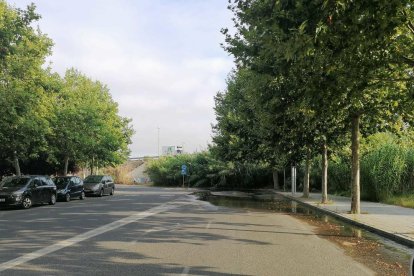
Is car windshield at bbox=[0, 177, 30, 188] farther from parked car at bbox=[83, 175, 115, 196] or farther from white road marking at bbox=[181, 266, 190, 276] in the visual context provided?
white road marking at bbox=[181, 266, 190, 276]

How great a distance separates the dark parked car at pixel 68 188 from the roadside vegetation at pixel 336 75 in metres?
12.2

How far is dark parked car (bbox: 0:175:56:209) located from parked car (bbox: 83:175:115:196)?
852 centimetres

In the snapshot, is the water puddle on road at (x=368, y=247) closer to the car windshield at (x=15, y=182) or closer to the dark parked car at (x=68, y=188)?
the car windshield at (x=15, y=182)

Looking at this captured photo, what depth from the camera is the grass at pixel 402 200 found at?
881 inches

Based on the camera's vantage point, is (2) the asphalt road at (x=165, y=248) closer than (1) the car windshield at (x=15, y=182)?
Yes

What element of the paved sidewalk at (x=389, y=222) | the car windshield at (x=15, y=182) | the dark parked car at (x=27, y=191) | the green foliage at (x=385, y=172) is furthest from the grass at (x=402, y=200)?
the car windshield at (x=15, y=182)

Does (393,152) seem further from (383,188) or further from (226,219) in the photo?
(226,219)

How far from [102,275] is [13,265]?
182 cm

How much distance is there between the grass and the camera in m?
22.4

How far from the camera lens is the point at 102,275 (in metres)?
7.43

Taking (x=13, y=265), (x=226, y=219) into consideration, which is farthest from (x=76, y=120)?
(x=13, y=265)

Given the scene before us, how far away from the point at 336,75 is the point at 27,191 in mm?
17180

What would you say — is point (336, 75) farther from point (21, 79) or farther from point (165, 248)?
point (21, 79)

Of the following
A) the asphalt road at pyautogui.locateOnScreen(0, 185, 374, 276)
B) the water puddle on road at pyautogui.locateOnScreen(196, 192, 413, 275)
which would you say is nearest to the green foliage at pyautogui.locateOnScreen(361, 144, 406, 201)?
the water puddle on road at pyautogui.locateOnScreen(196, 192, 413, 275)
